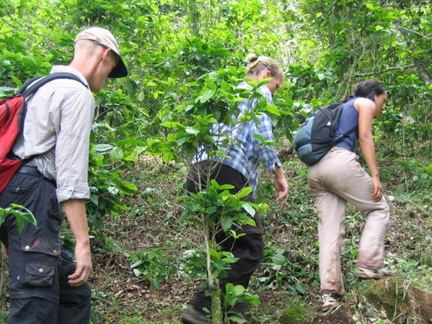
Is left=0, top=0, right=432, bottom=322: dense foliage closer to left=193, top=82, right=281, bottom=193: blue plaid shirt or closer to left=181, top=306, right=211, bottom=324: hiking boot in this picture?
left=193, top=82, right=281, bottom=193: blue plaid shirt

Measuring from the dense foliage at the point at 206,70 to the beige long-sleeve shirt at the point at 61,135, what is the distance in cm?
67

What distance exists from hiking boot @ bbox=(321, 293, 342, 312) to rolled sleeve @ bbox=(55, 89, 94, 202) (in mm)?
2401

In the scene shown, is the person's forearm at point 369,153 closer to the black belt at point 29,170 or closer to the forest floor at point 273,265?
the forest floor at point 273,265

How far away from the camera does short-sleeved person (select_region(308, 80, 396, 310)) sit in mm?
4219

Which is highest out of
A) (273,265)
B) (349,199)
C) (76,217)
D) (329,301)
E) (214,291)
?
(76,217)

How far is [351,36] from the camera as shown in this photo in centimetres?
657

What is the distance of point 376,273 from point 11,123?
3028mm

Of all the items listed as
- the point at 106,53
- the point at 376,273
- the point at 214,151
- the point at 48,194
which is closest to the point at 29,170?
the point at 48,194

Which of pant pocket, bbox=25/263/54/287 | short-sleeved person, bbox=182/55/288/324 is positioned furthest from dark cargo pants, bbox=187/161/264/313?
pant pocket, bbox=25/263/54/287

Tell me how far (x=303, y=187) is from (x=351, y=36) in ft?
7.05

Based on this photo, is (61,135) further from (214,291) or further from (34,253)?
(214,291)

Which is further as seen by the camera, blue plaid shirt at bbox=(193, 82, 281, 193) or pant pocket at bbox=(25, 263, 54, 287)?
blue plaid shirt at bbox=(193, 82, 281, 193)

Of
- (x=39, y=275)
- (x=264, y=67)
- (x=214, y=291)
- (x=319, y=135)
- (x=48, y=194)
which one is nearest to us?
(x=39, y=275)

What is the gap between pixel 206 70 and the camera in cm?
540
